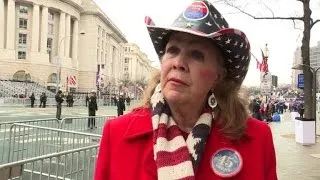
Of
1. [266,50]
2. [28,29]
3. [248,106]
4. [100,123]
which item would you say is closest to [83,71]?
[28,29]

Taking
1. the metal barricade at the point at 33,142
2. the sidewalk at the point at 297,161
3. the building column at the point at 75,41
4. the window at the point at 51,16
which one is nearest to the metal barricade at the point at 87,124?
the metal barricade at the point at 33,142

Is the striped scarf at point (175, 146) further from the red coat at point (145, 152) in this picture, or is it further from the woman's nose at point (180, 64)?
the woman's nose at point (180, 64)

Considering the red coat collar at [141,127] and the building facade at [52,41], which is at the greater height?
the building facade at [52,41]

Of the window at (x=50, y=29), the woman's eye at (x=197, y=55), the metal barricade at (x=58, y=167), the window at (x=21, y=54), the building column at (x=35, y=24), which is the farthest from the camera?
Answer: the window at (x=50, y=29)

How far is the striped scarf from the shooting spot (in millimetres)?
2055

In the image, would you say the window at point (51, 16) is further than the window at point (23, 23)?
Yes

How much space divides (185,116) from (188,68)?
25 centimetres

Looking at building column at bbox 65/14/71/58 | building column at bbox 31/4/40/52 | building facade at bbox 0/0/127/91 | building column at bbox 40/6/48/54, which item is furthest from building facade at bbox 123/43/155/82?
building column at bbox 31/4/40/52

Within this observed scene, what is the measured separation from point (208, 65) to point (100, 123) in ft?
39.1

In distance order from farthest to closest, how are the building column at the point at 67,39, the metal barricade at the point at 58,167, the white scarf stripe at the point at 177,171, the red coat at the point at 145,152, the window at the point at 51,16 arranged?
the building column at the point at 67,39
the window at the point at 51,16
the metal barricade at the point at 58,167
the red coat at the point at 145,152
the white scarf stripe at the point at 177,171

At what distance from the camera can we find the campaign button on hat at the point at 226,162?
210cm

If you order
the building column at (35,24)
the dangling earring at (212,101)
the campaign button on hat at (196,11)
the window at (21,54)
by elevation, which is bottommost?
the dangling earring at (212,101)

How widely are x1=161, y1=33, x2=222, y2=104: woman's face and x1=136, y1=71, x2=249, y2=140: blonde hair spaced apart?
119 mm

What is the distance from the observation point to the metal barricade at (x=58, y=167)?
4.45 meters
